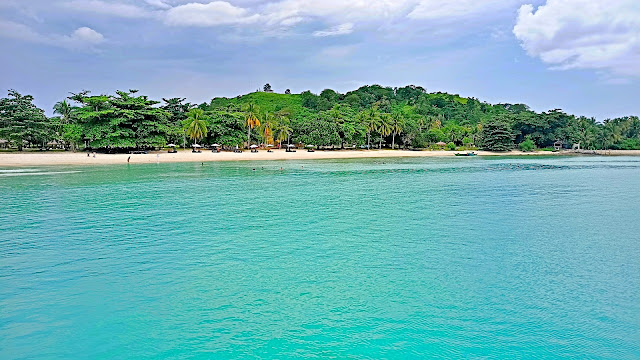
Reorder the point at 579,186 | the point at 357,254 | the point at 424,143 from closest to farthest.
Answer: the point at 357,254
the point at 579,186
the point at 424,143

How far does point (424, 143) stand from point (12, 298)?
10690cm

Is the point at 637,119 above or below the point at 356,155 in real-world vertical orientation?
above

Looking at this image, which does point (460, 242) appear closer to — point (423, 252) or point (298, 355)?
point (423, 252)

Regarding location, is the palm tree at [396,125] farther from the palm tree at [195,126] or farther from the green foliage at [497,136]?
the palm tree at [195,126]

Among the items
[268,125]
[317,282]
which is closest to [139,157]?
[268,125]

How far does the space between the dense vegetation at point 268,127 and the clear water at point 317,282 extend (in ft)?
160

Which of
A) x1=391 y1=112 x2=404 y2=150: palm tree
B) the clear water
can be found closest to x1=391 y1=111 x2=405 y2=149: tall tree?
x1=391 y1=112 x2=404 y2=150: palm tree

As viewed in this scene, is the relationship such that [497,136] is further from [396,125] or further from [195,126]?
[195,126]

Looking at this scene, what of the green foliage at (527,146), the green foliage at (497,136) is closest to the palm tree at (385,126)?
the green foliage at (497,136)

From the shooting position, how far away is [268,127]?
9450cm

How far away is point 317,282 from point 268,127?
84430 millimetres

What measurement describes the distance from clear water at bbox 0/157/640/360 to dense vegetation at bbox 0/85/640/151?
48.8m

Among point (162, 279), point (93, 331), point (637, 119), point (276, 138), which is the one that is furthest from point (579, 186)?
point (637, 119)

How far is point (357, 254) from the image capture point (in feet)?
47.7
